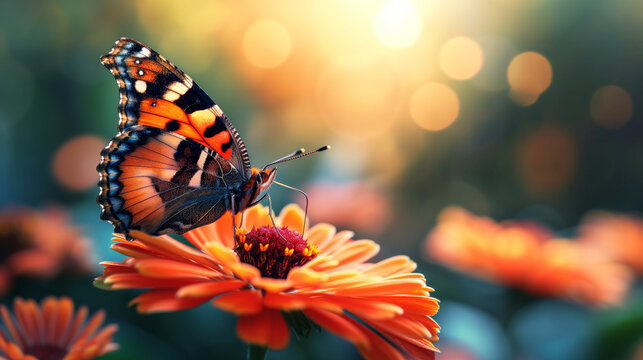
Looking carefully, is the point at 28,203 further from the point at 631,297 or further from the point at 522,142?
the point at 522,142

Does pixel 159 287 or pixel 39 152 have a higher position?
pixel 39 152

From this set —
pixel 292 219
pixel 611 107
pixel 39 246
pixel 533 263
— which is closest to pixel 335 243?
pixel 292 219

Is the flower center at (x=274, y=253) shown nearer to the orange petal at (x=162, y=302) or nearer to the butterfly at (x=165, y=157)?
the butterfly at (x=165, y=157)

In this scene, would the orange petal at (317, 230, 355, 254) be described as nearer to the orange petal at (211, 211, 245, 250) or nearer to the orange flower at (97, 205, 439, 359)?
the orange flower at (97, 205, 439, 359)

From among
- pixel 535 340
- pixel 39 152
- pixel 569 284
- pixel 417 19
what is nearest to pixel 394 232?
pixel 535 340

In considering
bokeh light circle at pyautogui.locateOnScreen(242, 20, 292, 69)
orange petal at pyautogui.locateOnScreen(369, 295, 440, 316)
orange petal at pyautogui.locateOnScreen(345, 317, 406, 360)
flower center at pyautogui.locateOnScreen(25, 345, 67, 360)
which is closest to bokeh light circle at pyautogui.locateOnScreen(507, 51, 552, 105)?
bokeh light circle at pyautogui.locateOnScreen(242, 20, 292, 69)
